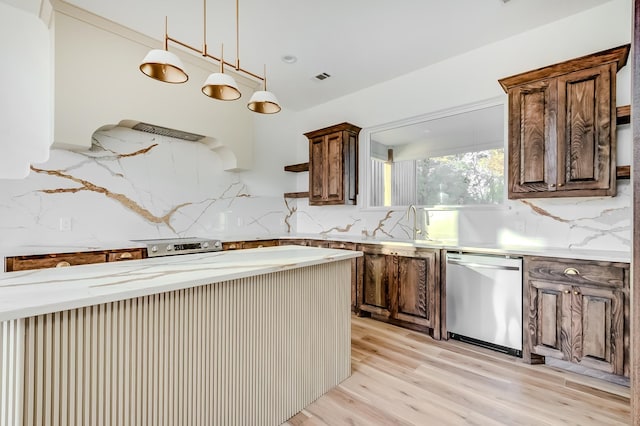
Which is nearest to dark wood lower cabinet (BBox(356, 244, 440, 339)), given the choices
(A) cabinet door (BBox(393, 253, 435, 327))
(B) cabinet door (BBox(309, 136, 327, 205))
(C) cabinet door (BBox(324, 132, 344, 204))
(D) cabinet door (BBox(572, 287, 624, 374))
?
(A) cabinet door (BBox(393, 253, 435, 327))

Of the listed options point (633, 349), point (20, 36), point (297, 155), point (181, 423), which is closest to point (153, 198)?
point (20, 36)

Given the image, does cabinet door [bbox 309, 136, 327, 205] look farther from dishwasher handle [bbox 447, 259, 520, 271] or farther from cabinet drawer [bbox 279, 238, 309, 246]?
dishwasher handle [bbox 447, 259, 520, 271]

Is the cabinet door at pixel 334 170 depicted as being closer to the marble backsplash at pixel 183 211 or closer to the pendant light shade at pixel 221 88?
the marble backsplash at pixel 183 211

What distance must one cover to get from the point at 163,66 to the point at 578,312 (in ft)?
10.9

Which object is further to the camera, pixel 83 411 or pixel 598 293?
pixel 598 293

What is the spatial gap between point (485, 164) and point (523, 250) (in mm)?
1090

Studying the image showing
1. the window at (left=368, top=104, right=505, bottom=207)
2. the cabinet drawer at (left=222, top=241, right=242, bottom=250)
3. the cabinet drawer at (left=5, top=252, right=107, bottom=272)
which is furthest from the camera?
the cabinet drawer at (left=222, top=241, right=242, bottom=250)

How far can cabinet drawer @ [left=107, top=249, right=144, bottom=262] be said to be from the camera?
2.87 meters

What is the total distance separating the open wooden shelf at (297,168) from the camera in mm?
4773

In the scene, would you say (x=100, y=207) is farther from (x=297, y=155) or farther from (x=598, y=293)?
(x=598, y=293)

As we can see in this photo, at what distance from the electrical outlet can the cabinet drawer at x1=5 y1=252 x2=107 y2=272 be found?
0.45 m

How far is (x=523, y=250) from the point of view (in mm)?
2555

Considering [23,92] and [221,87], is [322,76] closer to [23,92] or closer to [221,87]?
[221,87]

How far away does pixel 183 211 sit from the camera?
383cm
